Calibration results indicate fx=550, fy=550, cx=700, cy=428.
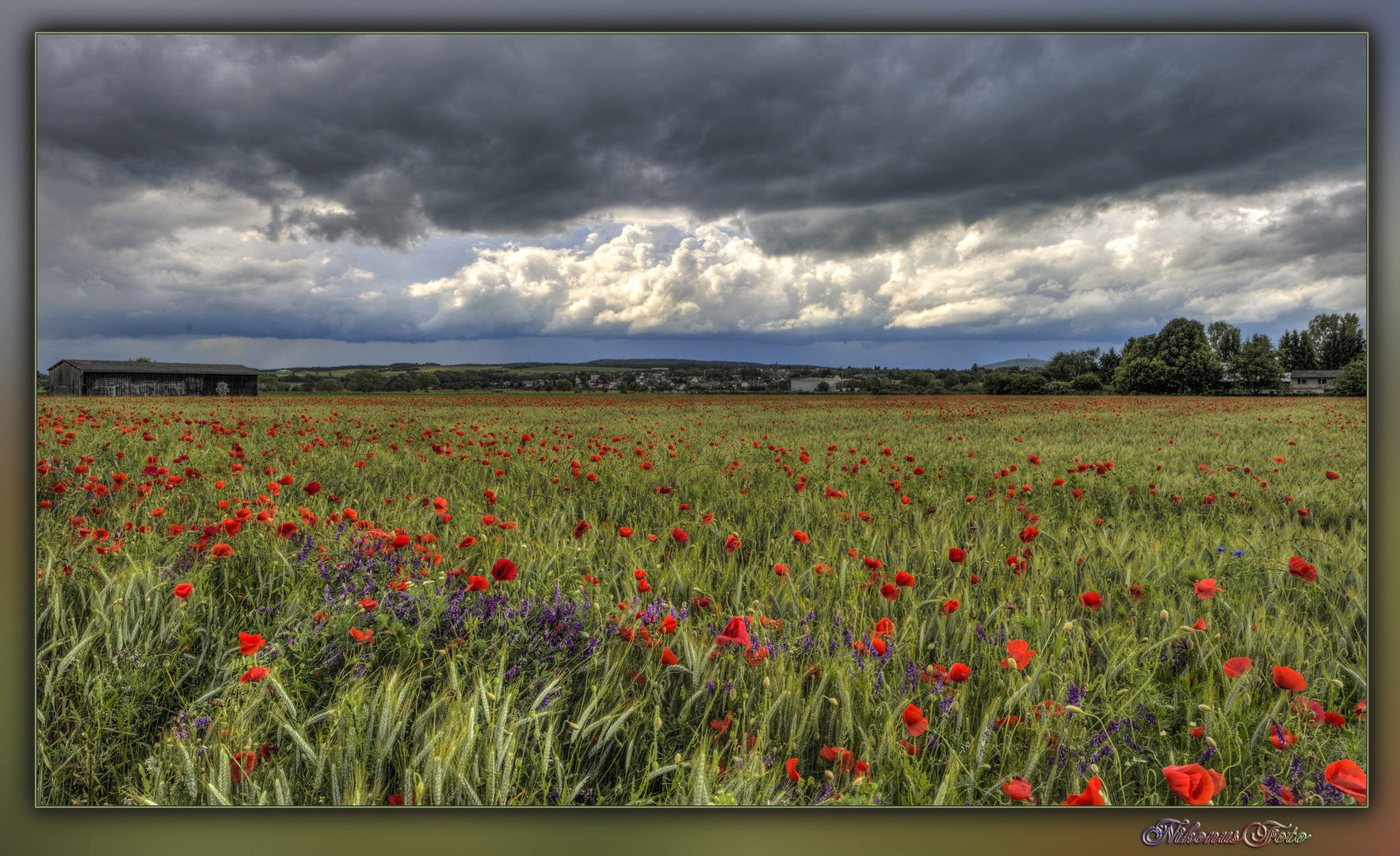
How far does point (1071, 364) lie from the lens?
4.58 meters

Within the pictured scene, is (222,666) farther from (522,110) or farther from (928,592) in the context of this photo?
(522,110)

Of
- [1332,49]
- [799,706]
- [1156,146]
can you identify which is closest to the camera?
[799,706]

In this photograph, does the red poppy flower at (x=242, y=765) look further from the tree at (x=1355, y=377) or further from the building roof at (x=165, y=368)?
the tree at (x=1355, y=377)

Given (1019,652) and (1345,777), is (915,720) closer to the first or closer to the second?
(1019,652)

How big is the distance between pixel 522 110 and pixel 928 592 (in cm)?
319

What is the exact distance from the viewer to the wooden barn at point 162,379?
320 centimetres

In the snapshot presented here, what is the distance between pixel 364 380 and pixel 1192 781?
5.64 metres

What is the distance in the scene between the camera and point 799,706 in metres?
1.57

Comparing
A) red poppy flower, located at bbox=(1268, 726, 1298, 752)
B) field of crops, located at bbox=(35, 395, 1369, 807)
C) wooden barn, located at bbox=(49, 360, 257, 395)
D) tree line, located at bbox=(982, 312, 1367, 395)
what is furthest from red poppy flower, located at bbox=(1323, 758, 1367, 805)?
wooden barn, located at bbox=(49, 360, 257, 395)

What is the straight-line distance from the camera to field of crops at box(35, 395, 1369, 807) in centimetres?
149

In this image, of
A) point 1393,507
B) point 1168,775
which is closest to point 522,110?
point 1168,775

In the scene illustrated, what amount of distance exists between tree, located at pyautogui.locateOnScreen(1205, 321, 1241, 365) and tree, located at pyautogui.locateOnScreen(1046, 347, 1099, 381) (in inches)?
25.1

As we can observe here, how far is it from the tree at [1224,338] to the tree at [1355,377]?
4.18 feet

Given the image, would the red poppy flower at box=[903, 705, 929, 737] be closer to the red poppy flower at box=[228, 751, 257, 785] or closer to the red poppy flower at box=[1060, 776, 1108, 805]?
the red poppy flower at box=[1060, 776, 1108, 805]
